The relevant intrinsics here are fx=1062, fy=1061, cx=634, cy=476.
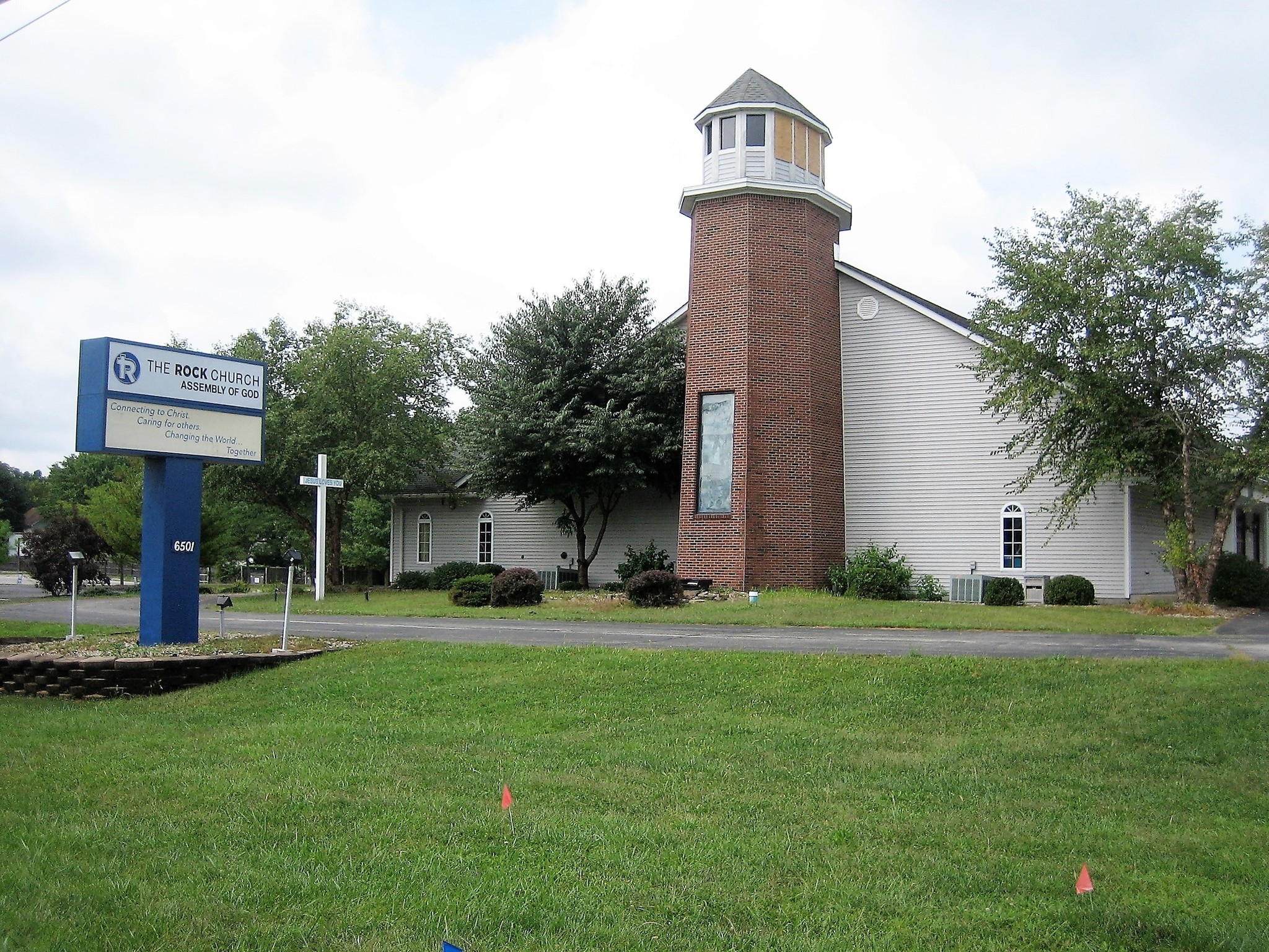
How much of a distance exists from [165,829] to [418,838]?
5.19 ft

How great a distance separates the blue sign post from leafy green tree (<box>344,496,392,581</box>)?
2996 cm

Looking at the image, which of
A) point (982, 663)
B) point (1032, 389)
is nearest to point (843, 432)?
point (1032, 389)

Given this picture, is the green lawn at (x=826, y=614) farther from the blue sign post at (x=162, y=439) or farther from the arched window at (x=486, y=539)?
the arched window at (x=486, y=539)

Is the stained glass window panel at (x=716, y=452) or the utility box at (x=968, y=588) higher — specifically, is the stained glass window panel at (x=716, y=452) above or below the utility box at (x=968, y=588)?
above

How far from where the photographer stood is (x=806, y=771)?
807 cm

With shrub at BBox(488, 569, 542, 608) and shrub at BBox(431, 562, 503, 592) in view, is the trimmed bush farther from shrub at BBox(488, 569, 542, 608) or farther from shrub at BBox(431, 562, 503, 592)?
shrub at BBox(488, 569, 542, 608)

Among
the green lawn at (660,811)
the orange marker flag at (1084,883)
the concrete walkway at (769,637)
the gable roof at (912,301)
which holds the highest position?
the gable roof at (912,301)

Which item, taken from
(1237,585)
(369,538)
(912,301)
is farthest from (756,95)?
(369,538)

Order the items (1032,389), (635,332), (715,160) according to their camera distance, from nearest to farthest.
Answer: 1. (1032,389)
2. (715,160)
3. (635,332)

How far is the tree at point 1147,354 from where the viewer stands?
22.1 m

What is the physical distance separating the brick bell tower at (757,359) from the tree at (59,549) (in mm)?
23957

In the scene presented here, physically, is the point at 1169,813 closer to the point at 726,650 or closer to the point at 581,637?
the point at 726,650

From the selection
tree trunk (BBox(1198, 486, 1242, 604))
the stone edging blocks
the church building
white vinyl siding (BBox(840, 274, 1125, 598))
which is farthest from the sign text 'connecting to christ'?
tree trunk (BBox(1198, 486, 1242, 604))

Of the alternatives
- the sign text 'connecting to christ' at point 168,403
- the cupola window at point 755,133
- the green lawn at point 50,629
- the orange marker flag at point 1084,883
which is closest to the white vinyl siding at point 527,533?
the cupola window at point 755,133
